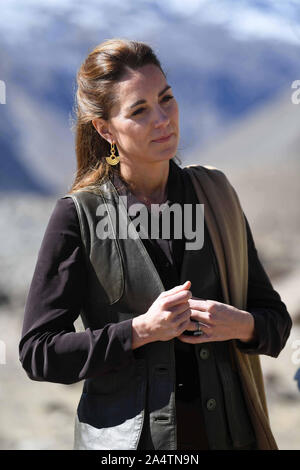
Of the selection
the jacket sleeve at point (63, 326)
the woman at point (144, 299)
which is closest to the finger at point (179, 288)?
the woman at point (144, 299)

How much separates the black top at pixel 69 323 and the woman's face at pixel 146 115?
0.21m

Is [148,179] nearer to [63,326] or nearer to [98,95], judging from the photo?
[98,95]

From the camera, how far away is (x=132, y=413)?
1.61 metres

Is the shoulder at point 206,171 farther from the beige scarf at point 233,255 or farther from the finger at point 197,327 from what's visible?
the finger at point 197,327

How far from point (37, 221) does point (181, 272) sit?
4482mm

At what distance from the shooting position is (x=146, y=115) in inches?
67.7

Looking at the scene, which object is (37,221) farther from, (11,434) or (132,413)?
(132,413)

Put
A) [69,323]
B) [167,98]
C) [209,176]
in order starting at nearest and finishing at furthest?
1. [69,323]
2. [167,98]
3. [209,176]

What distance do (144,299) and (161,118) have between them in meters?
0.42

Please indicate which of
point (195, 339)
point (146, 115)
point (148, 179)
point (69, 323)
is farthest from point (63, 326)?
point (146, 115)

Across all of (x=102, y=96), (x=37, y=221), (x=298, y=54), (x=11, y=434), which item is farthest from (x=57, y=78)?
(x=102, y=96)

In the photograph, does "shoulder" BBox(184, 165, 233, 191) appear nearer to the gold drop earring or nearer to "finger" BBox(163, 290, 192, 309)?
the gold drop earring

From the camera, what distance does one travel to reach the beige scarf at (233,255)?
1717 mm

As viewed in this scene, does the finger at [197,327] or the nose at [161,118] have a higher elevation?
the nose at [161,118]
